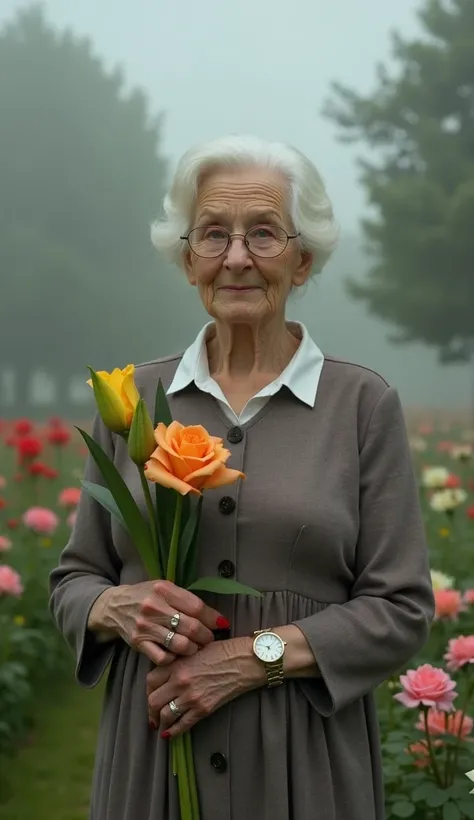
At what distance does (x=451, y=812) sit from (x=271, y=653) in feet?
2.46

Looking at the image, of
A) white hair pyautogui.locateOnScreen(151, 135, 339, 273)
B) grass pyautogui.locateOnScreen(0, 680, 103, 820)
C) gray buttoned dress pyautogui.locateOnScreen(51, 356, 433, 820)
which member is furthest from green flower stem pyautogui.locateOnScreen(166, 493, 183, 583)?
grass pyautogui.locateOnScreen(0, 680, 103, 820)

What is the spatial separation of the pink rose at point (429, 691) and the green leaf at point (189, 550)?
65 cm

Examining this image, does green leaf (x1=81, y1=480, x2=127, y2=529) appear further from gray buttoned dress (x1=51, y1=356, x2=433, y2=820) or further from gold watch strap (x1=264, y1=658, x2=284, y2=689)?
gold watch strap (x1=264, y1=658, x2=284, y2=689)

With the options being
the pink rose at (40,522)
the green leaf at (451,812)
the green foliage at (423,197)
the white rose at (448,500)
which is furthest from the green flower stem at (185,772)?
the green foliage at (423,197)

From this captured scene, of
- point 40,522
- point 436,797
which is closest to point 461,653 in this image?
point 436,797

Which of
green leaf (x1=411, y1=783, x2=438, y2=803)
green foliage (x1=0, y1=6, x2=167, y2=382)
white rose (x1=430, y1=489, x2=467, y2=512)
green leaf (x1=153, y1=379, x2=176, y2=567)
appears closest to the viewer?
green leaf (x1=153, y1=379, x2=176, y2=567)

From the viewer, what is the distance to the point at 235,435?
1354mm

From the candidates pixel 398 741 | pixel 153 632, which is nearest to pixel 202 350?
pixel 153 632

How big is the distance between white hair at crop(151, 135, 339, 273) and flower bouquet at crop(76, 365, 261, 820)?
0.32m

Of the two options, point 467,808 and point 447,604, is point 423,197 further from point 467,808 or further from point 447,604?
point 467,808

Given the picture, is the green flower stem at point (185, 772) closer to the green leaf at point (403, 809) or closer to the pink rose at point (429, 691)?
the pink rose at point (429, 691)

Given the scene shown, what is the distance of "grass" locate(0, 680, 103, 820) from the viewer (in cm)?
275

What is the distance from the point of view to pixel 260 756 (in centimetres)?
127

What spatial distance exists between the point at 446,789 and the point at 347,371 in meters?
0.94
